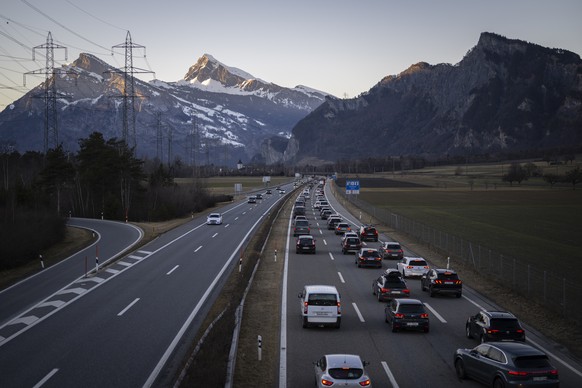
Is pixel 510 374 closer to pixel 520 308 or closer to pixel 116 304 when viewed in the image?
pixel 520 308

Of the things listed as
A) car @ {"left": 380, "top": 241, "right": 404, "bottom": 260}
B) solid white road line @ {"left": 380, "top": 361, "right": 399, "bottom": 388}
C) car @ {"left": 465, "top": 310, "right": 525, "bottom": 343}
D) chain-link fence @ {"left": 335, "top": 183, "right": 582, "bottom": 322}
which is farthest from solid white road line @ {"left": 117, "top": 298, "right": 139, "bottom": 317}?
car @ {"left": 380, "top": 241, "right": 404, "bottom": 260}

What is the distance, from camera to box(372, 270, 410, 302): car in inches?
1049

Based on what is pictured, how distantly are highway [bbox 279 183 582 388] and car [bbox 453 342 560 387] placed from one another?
55cm

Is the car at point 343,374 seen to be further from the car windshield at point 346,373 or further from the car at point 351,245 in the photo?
the car at point 351,245

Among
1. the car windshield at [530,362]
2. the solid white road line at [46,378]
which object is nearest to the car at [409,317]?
the car windshield at [530,362]

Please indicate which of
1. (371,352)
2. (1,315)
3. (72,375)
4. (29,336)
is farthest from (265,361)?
(1,315)

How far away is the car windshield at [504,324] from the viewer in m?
19.3

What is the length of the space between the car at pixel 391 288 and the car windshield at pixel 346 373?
41.3ft

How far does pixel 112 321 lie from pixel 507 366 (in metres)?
14.6

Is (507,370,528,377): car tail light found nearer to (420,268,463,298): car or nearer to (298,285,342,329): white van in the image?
(298,285,342,329): white van

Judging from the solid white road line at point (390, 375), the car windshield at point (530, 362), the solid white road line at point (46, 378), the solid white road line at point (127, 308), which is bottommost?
the solid white road line at point (127, 308)

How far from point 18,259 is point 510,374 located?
33.8 m

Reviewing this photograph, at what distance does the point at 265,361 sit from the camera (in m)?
18.2

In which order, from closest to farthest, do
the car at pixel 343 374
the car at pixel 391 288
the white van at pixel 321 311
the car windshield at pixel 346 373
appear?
1. the car at pixel 343 374
2. the car windshield at pixel 346 373
3. the white van at pixel 321 311
4. the car at pixel 391 288
